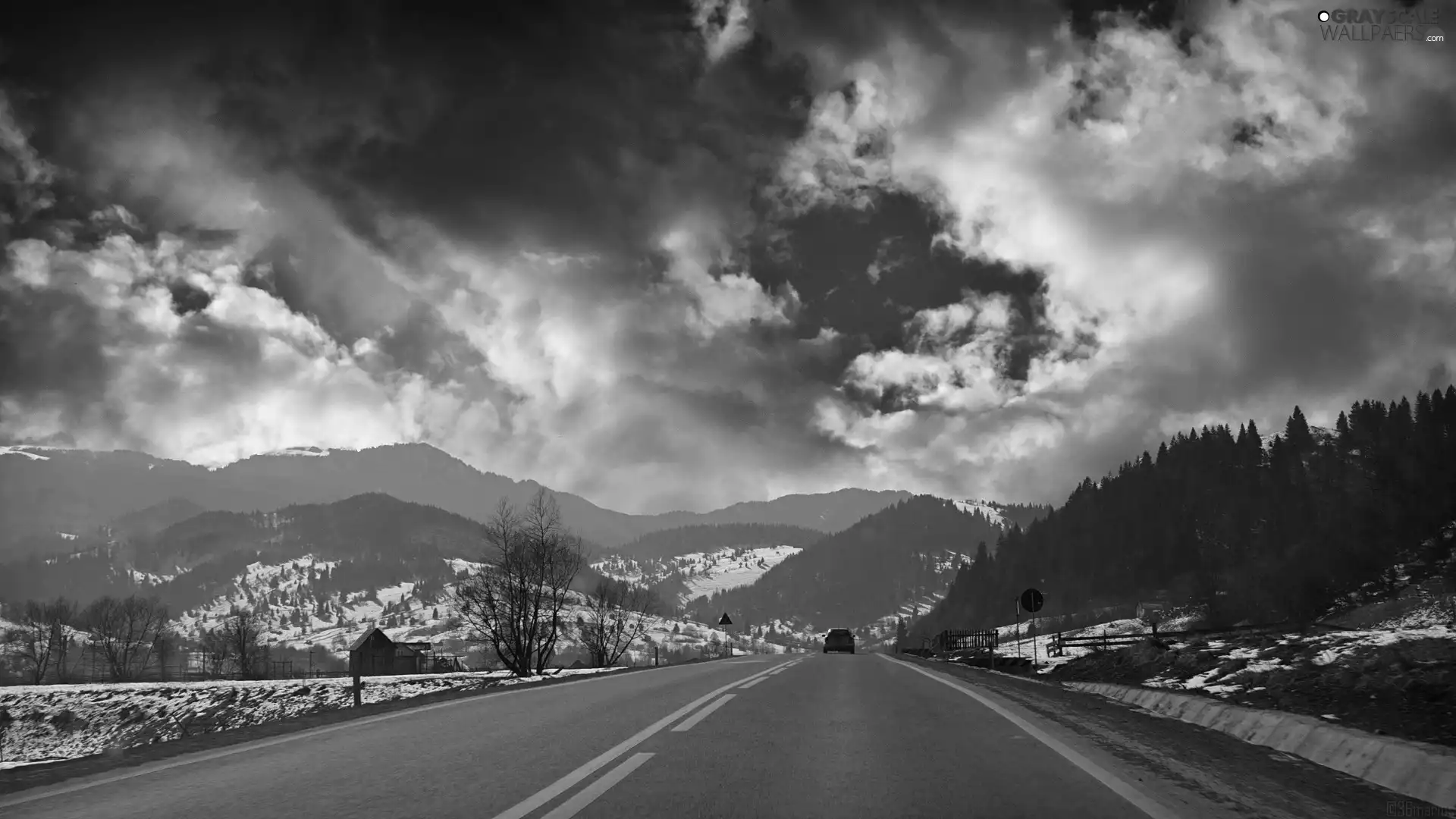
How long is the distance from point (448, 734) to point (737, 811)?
5094 millimetres

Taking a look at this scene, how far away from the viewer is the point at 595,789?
19.6ft

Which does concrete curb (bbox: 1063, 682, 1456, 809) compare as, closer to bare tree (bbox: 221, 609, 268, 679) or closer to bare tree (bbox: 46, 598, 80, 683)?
bare tree (bbox: 221, 609, 268, 679)

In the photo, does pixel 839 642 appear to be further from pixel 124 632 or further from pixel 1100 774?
pixel 124 632

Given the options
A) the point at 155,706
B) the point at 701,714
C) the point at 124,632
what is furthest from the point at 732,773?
the point at 124,632

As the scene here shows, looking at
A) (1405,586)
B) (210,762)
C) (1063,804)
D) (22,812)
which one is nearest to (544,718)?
(210,762)

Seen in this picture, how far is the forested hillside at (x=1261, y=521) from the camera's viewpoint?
3617 inches

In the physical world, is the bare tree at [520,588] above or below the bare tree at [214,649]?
above

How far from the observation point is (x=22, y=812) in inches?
225

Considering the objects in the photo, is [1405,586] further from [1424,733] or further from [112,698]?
[112,698]

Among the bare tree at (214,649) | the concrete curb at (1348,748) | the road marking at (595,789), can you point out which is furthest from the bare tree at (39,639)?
the concrete curb at (1348,748)

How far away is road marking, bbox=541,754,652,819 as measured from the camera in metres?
5.27

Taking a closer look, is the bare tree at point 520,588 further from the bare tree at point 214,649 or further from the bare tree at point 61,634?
the bare tree at point 61,634

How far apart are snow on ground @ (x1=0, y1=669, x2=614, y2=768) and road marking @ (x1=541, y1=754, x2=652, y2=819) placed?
3737 centimetres

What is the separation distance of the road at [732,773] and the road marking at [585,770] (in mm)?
31
